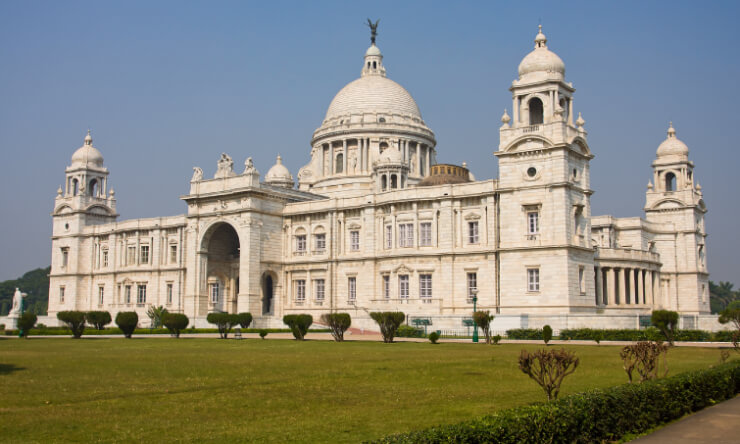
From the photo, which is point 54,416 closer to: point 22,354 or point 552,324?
point 22,354

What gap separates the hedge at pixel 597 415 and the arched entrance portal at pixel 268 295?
56737 mm

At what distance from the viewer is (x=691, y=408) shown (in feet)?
53.8

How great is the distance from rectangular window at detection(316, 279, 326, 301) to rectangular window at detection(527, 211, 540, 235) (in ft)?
71.6

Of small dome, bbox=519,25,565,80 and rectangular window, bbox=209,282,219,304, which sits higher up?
small dome, bbox=519,25,565,80

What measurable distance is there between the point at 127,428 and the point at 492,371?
1332 centimetres

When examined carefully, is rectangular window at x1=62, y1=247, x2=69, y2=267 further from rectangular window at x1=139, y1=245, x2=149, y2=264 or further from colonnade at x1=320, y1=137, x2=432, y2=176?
colonnade at x1=320, y1=137, x2=432, y2=176

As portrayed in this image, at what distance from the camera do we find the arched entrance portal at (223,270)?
73562mm

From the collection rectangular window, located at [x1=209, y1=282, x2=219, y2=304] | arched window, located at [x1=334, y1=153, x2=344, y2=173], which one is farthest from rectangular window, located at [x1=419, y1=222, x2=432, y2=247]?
arched window, located at [x1=334, y1=153, x2=344, y2=173]

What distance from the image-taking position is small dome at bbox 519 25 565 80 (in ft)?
188

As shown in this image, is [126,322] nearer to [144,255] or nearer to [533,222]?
[533,222]

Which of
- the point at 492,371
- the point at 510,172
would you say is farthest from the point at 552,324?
the point at 492,371

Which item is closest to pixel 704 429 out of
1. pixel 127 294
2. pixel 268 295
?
pixel 268 295

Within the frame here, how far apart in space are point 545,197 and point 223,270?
34.8m

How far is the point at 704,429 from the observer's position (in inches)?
558
